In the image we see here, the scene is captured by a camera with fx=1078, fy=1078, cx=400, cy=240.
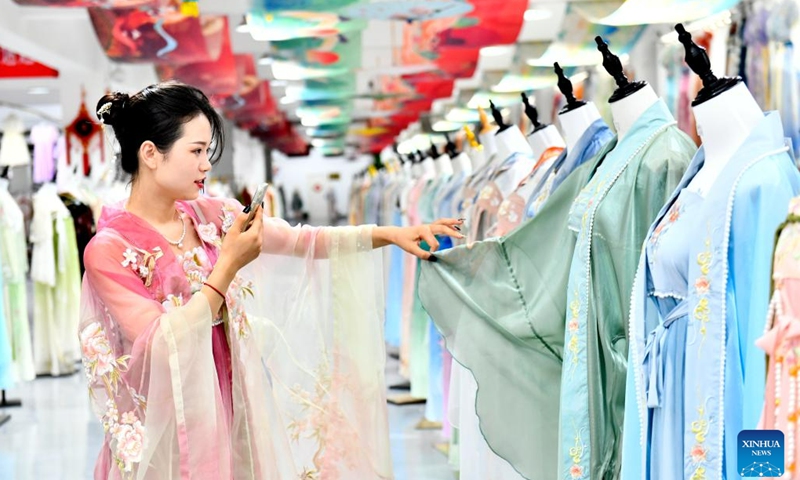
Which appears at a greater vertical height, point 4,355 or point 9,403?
point 4,355

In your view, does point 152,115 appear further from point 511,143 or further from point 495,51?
point 495,51

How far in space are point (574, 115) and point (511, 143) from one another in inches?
45.0

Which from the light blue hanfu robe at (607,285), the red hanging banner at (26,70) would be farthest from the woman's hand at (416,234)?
the red hanging banner at (26,70)

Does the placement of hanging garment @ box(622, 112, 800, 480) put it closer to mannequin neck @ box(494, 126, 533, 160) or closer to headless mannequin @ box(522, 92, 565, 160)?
headless mannequin @ box(522, 92, 565, 160)

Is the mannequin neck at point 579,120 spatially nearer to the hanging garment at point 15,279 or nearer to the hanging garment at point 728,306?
the hanging garment at point 728,306

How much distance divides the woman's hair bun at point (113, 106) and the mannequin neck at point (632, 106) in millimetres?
1248

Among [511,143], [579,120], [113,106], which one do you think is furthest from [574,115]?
[113,106]

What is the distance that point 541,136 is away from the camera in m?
3.82

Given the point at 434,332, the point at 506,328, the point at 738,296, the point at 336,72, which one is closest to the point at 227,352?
the point at 506,328

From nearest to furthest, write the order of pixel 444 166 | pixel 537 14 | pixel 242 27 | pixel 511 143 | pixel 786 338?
pixel 786 338, pixel 511 143, pixel 444 166, pixel 242 27, pixel 537 14

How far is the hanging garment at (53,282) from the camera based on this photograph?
313 inches

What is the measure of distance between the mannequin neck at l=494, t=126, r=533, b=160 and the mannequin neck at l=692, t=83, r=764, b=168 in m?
1.96

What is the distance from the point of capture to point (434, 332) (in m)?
5.58

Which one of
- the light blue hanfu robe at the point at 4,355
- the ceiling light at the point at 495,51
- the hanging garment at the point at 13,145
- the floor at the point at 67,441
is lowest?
the floor at the point at 67,441
